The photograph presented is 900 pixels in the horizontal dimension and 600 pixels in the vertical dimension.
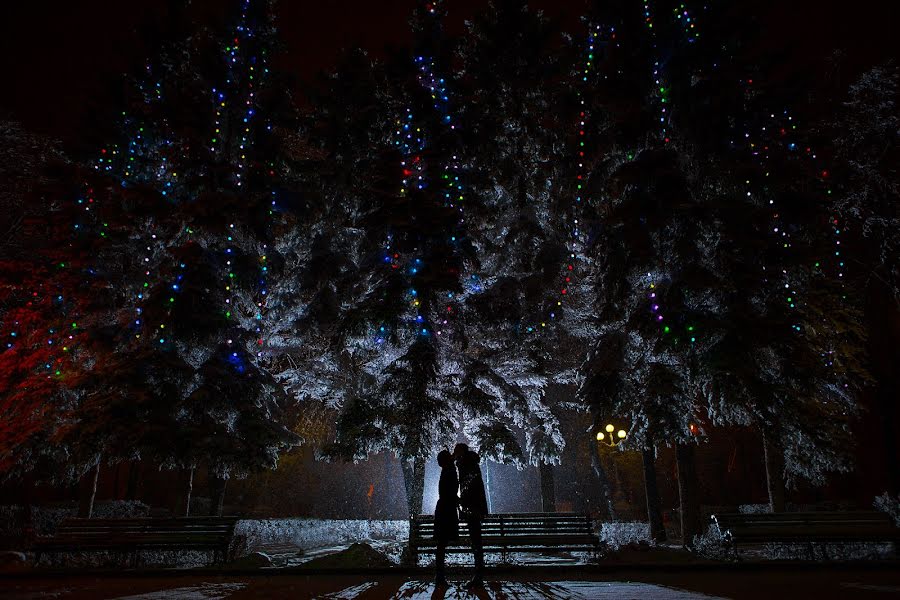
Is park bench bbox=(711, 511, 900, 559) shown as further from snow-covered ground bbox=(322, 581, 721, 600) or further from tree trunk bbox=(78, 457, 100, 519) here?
tree trunk bbox=(78, 457, 100, 519)

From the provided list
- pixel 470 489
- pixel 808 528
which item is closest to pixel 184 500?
pixel 470 489

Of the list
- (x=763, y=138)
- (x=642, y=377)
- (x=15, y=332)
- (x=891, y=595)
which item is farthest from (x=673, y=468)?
(x=15, y=332)

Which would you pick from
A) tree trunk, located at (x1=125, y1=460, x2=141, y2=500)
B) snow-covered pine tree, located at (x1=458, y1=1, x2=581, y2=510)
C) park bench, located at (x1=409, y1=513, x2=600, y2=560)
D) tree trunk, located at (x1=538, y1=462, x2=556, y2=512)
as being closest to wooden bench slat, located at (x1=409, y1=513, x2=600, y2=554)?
park bench, located at (x1=409, y1=513, x2=600, y2=560)

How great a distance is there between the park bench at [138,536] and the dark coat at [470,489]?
518 centimetres

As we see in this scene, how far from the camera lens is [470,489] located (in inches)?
342

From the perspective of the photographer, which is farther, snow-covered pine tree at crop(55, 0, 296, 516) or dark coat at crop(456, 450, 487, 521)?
snow-covered pine tree at crop(55, 0, 296, 516)

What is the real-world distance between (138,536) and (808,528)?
13.5 m

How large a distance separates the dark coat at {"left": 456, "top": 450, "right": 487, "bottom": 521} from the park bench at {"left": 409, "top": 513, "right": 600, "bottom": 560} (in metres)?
2.14

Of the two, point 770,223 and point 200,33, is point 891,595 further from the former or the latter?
point 200,33

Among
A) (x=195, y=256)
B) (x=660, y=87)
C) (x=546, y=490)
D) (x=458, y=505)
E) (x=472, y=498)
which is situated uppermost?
(x=660, y=87)

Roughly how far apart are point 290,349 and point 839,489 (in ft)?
84.2

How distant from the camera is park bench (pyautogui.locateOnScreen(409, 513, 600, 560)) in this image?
10.5 m

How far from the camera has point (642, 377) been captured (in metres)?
13.4

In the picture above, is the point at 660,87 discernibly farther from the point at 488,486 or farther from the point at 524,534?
the point at 488,486
